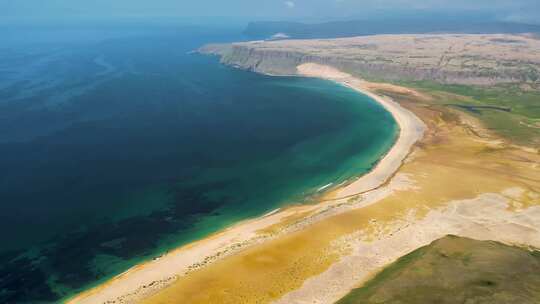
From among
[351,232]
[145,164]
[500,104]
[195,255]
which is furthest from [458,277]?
[500,104]

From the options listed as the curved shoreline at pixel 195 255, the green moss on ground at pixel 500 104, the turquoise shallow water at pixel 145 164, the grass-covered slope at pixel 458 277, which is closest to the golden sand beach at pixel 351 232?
the curved shoreline at pixel 195 255

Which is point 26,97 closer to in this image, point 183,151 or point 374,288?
point 183,151

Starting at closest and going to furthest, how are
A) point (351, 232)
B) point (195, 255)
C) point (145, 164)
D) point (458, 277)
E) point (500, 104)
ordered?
point (458, 277)
point (195, 255)
point (351, 232)
point (145, 164)
point (500, 104)

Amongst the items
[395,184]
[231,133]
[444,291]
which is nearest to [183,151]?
[231,133]

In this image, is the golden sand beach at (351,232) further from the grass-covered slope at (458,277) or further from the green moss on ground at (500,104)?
the green moss on ground at (500,104)

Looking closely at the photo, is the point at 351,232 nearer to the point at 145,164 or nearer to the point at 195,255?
the point at 195,255
